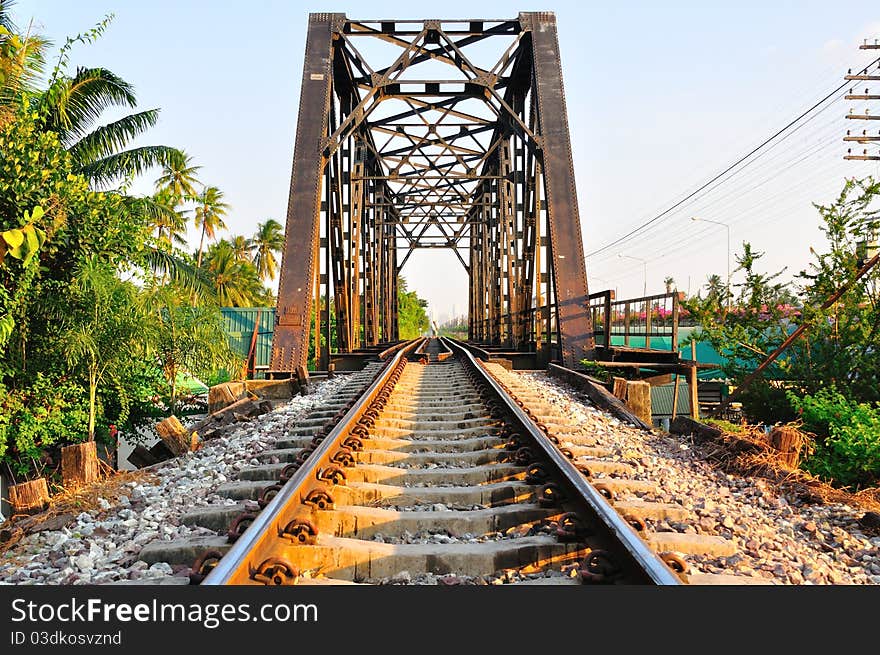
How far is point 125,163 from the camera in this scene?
1562 cm

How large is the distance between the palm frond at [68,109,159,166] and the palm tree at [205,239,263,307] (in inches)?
1109

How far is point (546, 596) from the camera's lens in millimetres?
1729

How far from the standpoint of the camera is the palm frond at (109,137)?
1506cm

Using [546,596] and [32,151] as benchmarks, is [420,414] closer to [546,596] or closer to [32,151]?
[546,596]

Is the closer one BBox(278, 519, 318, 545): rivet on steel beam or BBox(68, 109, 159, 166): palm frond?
BBox(278, 519, 318, 545): rivet on steel beam

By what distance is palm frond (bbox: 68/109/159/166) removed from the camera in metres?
15.1

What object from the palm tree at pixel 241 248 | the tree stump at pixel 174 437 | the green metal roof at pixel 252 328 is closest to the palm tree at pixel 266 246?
the palm tree at pixel 241 248

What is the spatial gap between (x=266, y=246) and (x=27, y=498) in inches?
2406

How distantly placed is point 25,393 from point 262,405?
16.0 feet

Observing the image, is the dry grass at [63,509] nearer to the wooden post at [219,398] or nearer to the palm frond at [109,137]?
the wooden post at [219,398]

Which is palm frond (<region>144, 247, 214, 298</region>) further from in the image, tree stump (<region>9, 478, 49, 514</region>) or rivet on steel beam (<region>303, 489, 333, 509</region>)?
rivet on steel beam (<region>303, 489, 333, 509</region>)

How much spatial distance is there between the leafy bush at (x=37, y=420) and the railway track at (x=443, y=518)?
6606mm

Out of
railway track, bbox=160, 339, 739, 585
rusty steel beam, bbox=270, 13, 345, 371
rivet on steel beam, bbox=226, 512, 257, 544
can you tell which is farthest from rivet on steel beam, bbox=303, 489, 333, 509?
rusty steel beam, bbox=270, 13, 345, 371

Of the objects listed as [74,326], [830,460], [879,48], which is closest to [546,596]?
[830,460]
